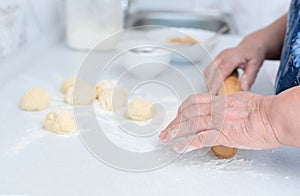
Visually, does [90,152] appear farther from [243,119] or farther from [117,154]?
[243,119]

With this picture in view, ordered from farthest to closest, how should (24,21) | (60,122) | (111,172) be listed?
(24,21) < (60,122) < (111,172)

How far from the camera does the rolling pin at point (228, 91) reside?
727 millimetres

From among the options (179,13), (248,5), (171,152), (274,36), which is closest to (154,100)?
(171,152)

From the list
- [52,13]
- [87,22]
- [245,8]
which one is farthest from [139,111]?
[245,8]

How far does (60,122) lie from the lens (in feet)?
2.60

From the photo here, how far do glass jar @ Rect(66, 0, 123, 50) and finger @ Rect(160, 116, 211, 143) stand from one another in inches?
24.7

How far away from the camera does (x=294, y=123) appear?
636mm

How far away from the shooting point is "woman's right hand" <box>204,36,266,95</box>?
3.32 ft

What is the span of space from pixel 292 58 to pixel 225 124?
0.81 feet

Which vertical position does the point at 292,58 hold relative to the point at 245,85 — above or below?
above

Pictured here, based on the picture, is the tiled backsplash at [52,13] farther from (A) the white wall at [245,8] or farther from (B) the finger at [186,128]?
(B) the finger at [186,128]

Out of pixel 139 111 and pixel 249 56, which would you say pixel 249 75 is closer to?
pixel 249 56

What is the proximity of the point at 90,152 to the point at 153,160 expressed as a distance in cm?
10

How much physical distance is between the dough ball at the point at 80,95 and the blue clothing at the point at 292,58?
360mm
